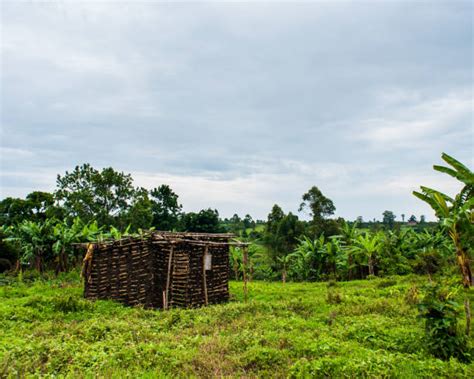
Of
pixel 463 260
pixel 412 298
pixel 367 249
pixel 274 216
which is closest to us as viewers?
pixel 412 298

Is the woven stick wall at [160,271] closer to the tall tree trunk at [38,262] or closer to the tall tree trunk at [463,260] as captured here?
the tall tree trunk at [463,260]

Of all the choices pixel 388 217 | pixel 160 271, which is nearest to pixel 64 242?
pixel 160 271

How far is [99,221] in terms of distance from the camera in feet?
109

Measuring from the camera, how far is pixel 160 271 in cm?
1362

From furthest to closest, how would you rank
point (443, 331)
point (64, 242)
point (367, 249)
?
point (64, 242) < point (367, 249) < point (443, 331)

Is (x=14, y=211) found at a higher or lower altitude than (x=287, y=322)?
higher

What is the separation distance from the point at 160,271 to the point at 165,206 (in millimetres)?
29777

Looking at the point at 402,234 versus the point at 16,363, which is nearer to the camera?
the point at 16,363

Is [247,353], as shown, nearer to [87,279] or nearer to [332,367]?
[332,367]

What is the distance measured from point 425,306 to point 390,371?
1843 millimetres

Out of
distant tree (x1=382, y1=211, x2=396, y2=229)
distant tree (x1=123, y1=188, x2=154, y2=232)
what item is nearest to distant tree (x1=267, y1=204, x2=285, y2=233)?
distant tree (x1=123, y1=188, x2=154, y2=232)

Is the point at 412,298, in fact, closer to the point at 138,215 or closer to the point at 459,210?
the point at 459,210

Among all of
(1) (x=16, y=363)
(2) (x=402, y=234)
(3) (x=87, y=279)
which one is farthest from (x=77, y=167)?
(1) (x=16, y=363)

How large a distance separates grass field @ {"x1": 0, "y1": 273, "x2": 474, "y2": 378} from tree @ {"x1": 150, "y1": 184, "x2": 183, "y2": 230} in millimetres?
30175
